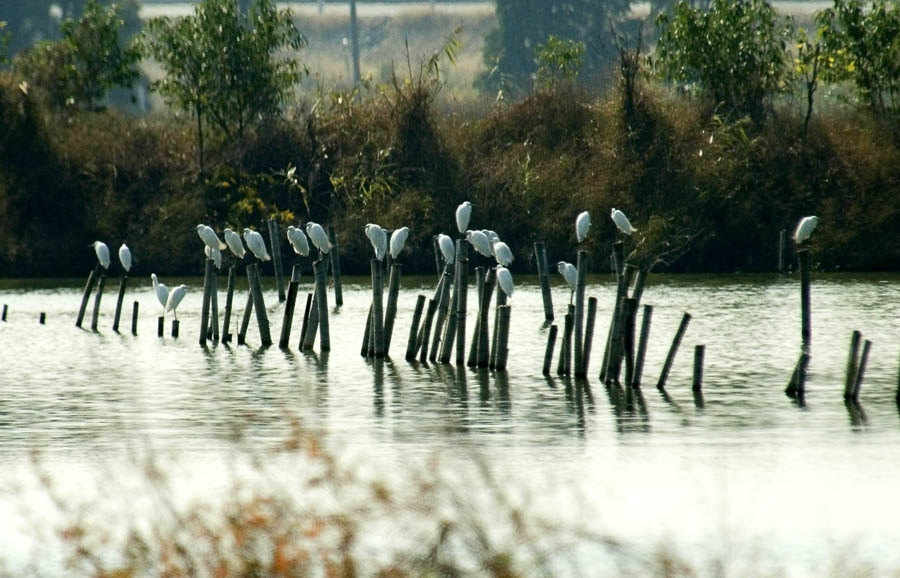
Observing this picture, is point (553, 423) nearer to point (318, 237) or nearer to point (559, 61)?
point (318, 237)

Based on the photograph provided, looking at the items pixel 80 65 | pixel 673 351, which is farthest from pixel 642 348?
pixel 80 65

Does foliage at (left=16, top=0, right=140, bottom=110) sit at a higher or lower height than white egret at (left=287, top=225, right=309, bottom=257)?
higher

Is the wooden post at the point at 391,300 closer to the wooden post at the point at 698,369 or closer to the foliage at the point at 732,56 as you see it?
the wooden post at the point at 698,369

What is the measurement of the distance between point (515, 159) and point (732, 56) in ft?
14.3

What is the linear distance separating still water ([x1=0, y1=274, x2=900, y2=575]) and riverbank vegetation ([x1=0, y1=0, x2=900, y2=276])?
8465 mm

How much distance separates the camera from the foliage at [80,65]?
3588 cm

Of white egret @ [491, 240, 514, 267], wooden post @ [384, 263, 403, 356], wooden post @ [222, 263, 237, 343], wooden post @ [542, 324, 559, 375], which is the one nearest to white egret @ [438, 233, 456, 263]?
white egret @ [491, 240, 514, 267]

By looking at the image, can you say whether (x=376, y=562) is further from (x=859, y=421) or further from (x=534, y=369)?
(x=534, y=369)

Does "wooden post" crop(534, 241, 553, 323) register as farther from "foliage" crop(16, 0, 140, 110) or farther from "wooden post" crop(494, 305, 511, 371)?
"foliage" crop(16, 0, 140, 110)

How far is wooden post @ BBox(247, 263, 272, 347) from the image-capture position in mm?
18750

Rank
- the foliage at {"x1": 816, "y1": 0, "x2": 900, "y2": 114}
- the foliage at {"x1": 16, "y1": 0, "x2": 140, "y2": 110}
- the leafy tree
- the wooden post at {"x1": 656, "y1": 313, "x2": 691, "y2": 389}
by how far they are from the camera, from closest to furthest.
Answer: the wooden post at {"x1": 656, "y1": 313, "x2": 691, "y2": 389}
the foliage at {"x1": 816, "y1": 0, "x2": 900, "y2": 114}
the leafy tree
the foliage at {"x1": 16, "y1": 0, "x2": 140, "y2": 110}

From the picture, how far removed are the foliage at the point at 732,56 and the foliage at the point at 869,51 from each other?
40.6 inches

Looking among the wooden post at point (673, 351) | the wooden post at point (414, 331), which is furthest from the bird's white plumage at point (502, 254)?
the wooden post at point (673, 351)

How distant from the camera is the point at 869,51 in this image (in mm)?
33031
